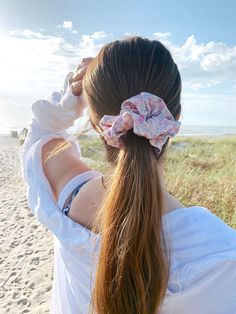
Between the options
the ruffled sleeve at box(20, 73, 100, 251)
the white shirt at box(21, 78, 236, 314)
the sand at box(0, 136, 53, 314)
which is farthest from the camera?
the sand at box(0, 136, 53, 314)

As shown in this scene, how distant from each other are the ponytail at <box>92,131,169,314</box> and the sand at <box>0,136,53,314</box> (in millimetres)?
2892

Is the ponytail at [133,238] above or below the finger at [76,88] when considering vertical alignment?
below

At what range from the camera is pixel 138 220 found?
0.99m

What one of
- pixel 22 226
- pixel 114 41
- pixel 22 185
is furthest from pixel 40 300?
pixel 22 185

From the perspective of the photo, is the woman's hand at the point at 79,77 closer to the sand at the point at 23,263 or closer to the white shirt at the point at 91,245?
the white shirt at the point at 91,245

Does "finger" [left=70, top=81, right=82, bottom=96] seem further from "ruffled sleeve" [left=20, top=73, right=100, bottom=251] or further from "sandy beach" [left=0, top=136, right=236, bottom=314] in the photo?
"sandy beach" [left=0, top=136, right=236, bottom=314]

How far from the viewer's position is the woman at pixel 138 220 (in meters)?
0.93

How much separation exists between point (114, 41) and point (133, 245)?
58 centimetres

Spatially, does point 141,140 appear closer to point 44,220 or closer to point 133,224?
point 133,224

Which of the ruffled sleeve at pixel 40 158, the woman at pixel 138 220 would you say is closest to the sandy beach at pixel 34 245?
the ruffled sleeve at pixel 40 158

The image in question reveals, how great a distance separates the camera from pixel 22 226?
671 centimetres

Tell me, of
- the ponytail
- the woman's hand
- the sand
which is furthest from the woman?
the sand

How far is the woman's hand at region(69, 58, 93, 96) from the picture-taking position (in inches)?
50.8

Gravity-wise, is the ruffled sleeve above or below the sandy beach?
above
